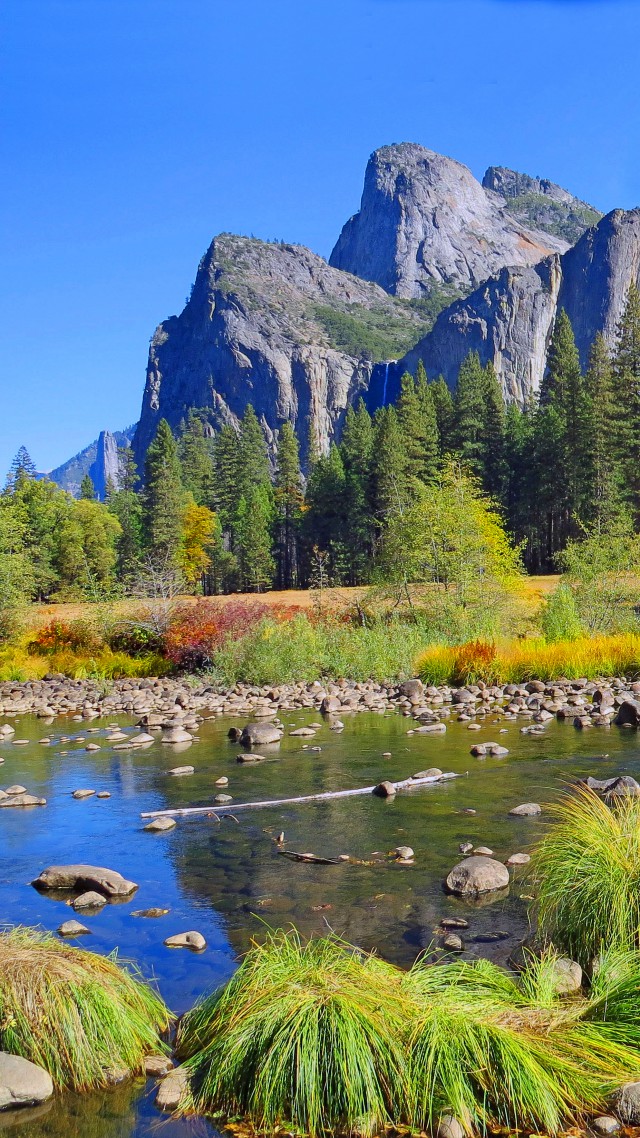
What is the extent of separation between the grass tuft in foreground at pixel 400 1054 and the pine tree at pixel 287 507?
7597cm

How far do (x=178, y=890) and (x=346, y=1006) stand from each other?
3.57 metres

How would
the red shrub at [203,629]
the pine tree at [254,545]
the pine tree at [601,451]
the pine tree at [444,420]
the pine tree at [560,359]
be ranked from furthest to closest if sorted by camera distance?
1. the pine tree at [254,545]
2. the pine tree at [560,359]
3. the pine tree at [444,420]
4. the pine tree at [601,451]
5. the red shrub at [203,629]

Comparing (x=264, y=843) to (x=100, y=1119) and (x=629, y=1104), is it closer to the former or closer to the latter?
(x=100, y=1119)

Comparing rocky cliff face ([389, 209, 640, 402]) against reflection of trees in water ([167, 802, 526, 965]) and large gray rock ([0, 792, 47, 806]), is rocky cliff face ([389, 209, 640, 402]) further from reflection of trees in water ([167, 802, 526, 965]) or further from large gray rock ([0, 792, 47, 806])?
reflection of trees in water ([167, 802, 526, 965])

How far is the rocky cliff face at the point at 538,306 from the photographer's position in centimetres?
15012

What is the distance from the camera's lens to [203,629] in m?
23.8

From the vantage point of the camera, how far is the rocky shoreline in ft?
50.9

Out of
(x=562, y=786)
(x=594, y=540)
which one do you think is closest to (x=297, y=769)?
(x=562, y=786)

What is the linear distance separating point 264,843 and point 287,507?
72.9 m

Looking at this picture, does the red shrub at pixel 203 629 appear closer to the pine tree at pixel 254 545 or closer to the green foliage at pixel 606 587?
the green foliage at pixel 606 587

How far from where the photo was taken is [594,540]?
76.9 feet

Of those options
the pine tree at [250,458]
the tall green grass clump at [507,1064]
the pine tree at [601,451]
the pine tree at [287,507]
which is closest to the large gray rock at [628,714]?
the tall green grass clump at [507,1064]

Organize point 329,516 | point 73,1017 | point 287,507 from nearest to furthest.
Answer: point 73,1017 → point 329,516 → point 287,507

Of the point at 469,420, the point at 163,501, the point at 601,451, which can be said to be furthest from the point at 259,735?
the point at 163,501
